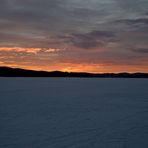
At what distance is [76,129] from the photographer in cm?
938

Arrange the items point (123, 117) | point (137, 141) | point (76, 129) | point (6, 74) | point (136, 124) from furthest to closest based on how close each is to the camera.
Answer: point (6, 74) → point (123, 117) → point (136, 124) → point (76, 129) → point (137, 141)

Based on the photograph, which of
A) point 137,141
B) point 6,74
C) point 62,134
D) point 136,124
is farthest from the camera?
point 6,74

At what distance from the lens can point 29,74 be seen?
147875 millimetres

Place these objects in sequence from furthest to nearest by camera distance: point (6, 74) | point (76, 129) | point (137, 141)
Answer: point (6, 74), point (76, 129), point (137, 141)

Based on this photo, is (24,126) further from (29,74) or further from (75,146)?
(29,74)

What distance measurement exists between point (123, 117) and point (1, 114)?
6037mm

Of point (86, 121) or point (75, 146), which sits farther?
point (86, 121)

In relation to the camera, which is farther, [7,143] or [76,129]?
[76,129]

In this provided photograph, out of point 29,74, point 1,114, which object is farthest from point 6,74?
point 1,114

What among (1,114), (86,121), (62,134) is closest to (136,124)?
(86,121)

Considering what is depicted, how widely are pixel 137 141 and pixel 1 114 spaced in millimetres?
7101

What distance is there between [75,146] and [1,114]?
6131 mm

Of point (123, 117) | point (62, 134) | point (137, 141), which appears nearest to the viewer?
point (137, 141)

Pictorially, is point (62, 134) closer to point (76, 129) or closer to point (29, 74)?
point (76, 129)
